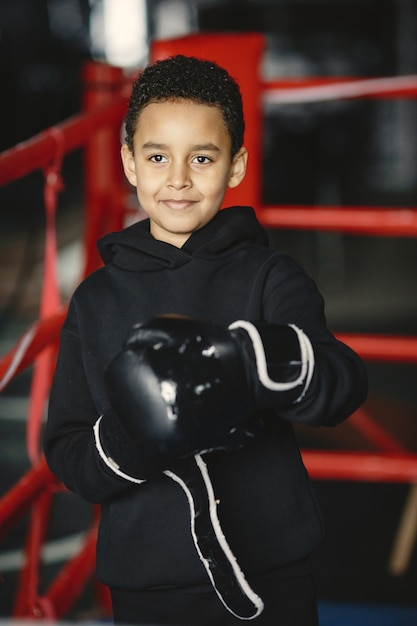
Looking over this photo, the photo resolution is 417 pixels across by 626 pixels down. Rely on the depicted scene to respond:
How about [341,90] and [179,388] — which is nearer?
[179,388]

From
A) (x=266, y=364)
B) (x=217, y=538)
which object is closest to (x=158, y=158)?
(x=266, y=364)

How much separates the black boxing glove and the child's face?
188 millimetres

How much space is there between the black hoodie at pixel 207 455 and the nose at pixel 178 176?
68 mm

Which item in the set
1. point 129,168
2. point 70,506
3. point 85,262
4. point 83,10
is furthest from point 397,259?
point 83,10

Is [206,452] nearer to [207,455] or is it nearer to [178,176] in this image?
[207,455]

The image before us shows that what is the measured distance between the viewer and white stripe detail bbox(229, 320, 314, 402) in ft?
2.81

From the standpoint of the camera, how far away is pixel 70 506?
8.75 ft

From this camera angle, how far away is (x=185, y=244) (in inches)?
40.6

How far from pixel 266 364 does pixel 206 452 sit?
134mm

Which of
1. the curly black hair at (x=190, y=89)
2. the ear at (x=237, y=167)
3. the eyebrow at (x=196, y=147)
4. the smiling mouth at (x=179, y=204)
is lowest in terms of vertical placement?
the smiling mouth at (x=179, y=204)

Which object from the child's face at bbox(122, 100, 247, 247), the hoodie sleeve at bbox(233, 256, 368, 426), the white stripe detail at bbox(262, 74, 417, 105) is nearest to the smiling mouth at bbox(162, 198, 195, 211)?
the child's face at bbox(122, 100, 247, 247)

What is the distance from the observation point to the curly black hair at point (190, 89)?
3.27ft

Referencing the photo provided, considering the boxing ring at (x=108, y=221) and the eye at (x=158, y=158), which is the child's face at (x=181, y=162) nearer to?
the eye at (x=158, y=158)

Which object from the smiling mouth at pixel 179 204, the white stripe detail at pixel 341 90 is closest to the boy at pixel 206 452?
the smiling mouth at pixel 179 204
